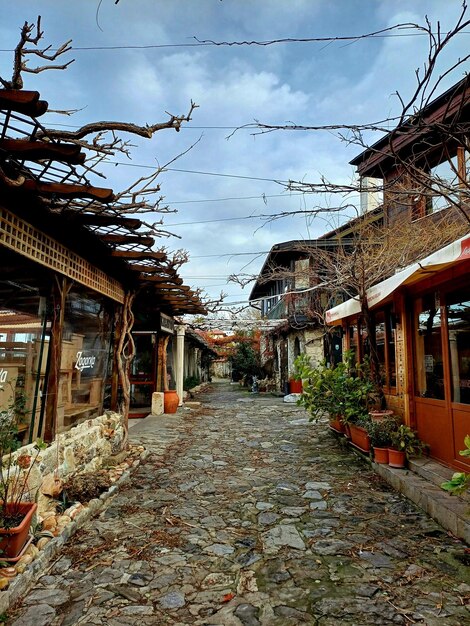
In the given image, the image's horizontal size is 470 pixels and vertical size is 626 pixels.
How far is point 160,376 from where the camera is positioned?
37.4 ft

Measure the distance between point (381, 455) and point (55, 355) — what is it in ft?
13.4

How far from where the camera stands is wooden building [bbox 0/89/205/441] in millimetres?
2607

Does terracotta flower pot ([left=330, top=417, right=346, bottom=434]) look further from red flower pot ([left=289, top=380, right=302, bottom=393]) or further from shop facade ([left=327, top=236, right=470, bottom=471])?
red flower pot ([left=289, top=380, right=302, bottom=393])

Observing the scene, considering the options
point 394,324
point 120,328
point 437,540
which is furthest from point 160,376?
point 437,540

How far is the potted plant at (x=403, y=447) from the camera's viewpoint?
4.90 meters

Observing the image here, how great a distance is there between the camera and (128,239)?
4301 mm

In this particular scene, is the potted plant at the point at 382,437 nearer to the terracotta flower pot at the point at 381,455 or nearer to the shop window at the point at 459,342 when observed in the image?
the terracotta flower pot at the point at 381,455

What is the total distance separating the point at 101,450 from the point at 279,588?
3.45 metres

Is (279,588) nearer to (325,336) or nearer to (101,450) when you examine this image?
(101,450)

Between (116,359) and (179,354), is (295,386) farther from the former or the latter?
(116,359)

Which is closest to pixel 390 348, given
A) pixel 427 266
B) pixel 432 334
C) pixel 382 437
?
pixel 432 334

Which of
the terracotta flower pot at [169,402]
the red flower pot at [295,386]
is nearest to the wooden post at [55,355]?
the terracotta flower pot at [169,402]

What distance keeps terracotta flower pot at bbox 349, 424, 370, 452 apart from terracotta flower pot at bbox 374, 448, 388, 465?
0.39m

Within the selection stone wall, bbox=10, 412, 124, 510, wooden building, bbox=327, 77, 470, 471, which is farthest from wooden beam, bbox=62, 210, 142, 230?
wooden building, bbox=327, 77, 470, 471
